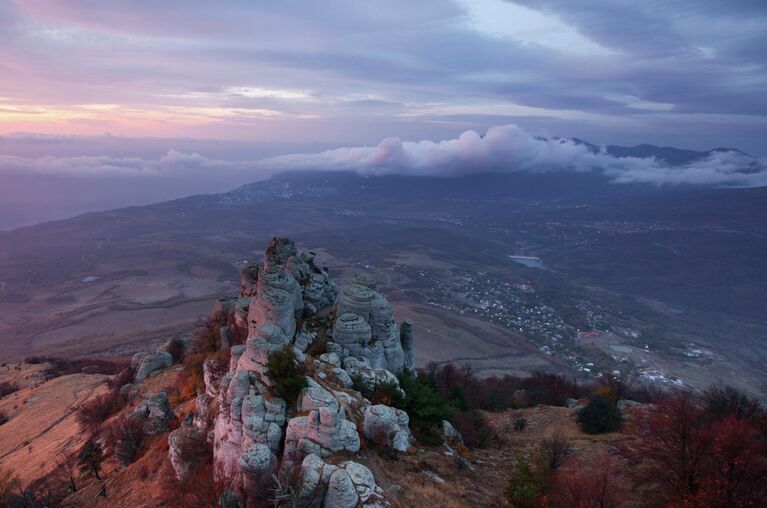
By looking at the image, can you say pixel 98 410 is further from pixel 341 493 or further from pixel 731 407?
pixel 731 407

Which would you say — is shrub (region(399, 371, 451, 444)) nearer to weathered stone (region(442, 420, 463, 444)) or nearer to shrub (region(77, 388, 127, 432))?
weathered stone (region(442, 420, 463, 444))

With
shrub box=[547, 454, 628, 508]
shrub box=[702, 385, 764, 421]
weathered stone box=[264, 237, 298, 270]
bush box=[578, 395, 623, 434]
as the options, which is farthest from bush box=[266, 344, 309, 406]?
shrub box=[702, 385, 764, 421]

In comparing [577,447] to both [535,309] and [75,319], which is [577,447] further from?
[75,319]

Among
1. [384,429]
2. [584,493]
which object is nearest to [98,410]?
[384,429]

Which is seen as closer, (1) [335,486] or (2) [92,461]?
(1) [335,486]

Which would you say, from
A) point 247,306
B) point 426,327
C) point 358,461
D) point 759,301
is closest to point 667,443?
point 358,461

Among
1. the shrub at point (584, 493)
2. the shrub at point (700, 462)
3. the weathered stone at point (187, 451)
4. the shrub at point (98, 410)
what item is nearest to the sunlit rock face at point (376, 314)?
the weathered stone at point (187, 451)
